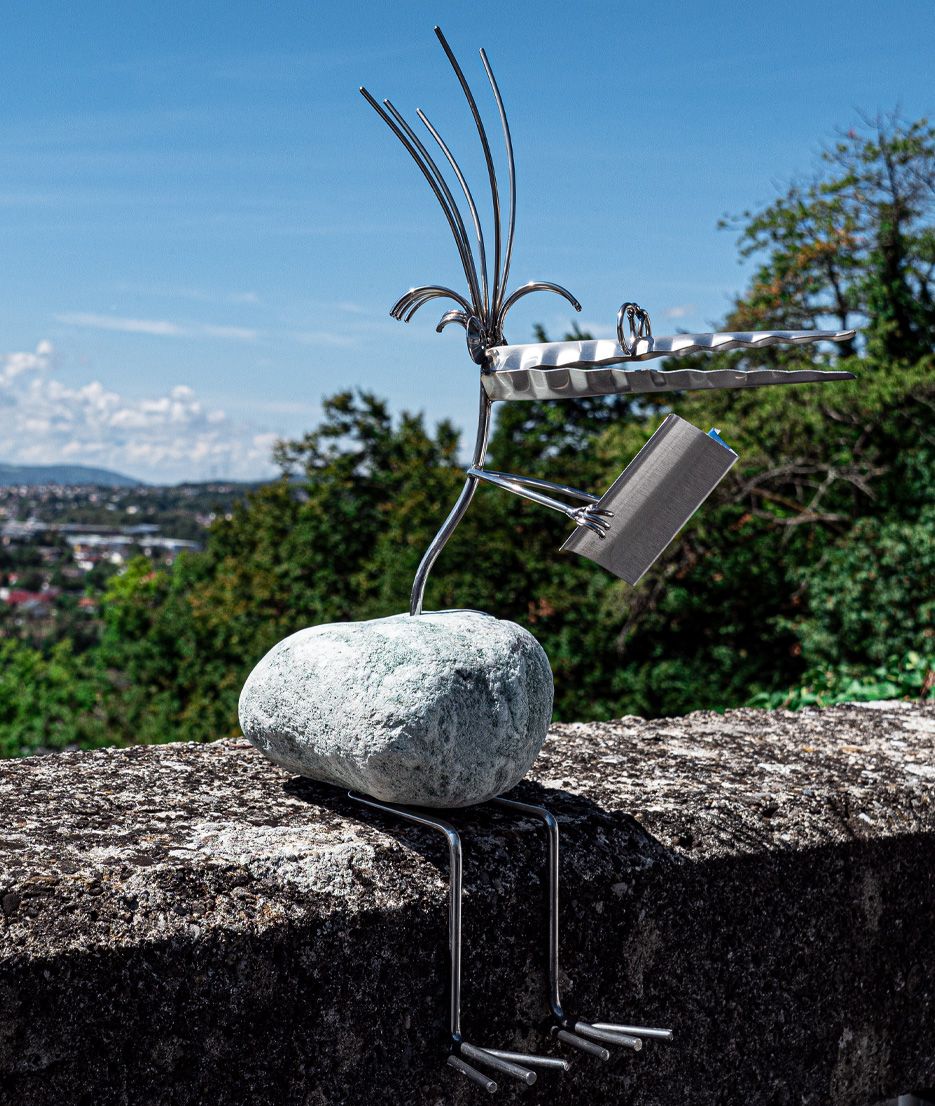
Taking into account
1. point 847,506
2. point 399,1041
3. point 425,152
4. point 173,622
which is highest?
point 425,152

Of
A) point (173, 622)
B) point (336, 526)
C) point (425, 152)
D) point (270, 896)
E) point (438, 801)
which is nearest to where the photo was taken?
point (270, 896)

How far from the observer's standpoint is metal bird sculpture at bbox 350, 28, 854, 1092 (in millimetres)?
1990

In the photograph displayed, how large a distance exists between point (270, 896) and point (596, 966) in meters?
0.80

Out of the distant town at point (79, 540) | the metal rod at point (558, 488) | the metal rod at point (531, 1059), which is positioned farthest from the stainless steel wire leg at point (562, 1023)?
the distant town at point (79, 540)

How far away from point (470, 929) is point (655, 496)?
103 cm

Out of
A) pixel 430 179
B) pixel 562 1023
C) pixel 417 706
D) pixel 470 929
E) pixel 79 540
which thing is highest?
pixel 430 179

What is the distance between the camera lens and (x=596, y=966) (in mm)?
2215

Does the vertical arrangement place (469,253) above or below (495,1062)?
above

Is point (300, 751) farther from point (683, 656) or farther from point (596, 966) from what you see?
point (683, 656)

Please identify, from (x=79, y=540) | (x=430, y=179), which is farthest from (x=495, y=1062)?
(x=79, y=540)

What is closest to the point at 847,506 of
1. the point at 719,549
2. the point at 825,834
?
the point at 719,549

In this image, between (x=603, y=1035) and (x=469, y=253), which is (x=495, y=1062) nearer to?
(x=603, y=1035)

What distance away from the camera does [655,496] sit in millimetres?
2215

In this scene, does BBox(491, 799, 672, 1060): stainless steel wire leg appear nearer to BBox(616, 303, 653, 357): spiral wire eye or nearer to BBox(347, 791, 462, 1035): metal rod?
BBox(347, 791, 462, 1035): metal rod
